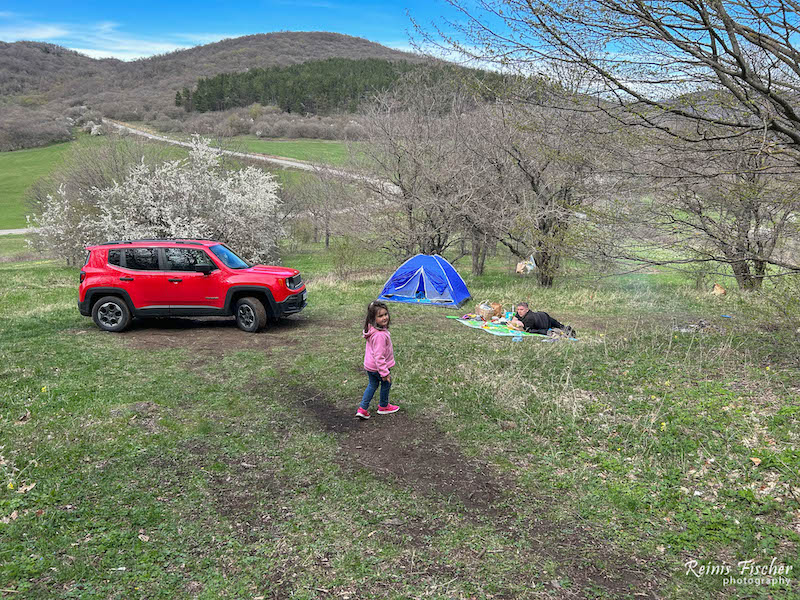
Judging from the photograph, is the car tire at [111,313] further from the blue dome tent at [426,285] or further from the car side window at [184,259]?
the blue dome tent at [426,285]

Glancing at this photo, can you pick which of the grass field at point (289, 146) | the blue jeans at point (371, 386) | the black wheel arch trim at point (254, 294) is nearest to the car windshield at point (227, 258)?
the black wheel arch trim at point (254, 294)

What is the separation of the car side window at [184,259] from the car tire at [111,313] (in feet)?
4.04

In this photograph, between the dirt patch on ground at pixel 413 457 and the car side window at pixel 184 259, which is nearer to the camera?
the dirt patch on ground at pixel 413 457

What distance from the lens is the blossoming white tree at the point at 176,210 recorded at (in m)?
21.7

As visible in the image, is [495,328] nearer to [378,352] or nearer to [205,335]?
[378,352]

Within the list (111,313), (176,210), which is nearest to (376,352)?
(111,313)

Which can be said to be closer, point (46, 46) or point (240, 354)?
point (240, 354)

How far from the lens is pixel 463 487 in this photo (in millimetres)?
4750

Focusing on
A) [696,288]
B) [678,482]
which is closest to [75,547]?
[678,482]

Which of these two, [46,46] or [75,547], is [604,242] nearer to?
[75,547]

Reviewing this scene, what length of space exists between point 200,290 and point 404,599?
870 cm

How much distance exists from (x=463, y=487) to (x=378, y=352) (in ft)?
6.66

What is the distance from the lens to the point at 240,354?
908 centimetres

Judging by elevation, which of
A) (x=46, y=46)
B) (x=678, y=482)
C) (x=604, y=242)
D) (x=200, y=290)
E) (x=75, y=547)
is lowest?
(x=75, y=547)
